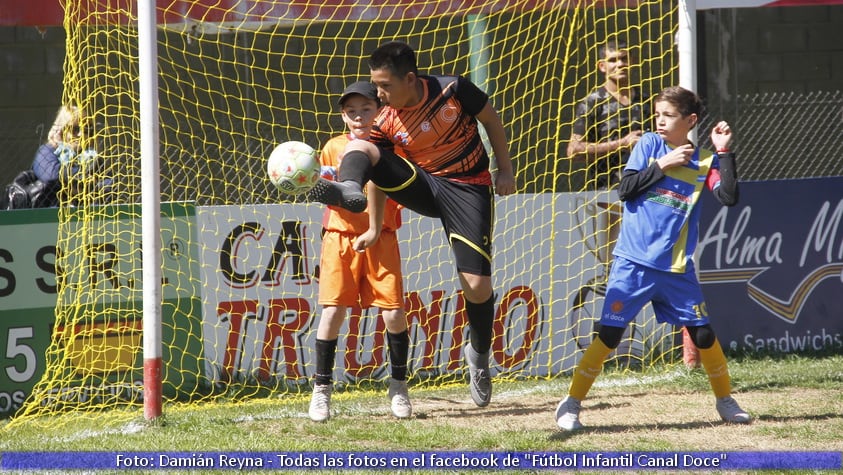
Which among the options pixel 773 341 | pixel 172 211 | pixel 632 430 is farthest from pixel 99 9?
pixel 773 341

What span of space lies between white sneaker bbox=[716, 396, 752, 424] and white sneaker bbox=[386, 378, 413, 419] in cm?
167

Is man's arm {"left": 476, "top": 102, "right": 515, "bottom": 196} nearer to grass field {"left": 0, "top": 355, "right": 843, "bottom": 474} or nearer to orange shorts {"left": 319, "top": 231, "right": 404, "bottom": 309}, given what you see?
orange shorts {"left": 319, "top": 231, "right": 404, "bottom": 309}

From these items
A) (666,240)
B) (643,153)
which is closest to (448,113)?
(643,153)

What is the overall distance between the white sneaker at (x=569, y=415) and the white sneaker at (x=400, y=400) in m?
0.90

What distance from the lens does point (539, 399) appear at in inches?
263

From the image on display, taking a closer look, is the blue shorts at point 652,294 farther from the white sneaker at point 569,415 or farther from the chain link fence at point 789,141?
the chain link fence at point 789,141

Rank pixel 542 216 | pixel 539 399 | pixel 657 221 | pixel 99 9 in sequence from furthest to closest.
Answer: pixel 542 216 < pixel 99 9 < pixel 539 399 < pixel 657 221

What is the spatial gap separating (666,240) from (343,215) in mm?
1762

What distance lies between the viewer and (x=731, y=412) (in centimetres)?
570

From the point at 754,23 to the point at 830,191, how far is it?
19.1 feet

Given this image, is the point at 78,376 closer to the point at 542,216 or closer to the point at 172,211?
the point at 172,211

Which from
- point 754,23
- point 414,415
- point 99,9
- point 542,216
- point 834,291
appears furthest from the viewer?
point 754,23

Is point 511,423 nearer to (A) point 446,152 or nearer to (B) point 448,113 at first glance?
(A) point 446,152

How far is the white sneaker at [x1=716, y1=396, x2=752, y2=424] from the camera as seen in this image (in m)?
5.68
